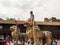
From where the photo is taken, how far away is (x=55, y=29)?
2912 cm

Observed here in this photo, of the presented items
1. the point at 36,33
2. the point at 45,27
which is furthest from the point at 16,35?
the point at 45,27

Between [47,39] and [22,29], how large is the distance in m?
15.4

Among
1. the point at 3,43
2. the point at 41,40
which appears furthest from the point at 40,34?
the point at 3,43

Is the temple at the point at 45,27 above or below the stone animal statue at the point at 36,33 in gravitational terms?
below

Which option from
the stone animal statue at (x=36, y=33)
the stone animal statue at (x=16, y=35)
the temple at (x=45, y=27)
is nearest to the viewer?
the stone animal statue at (x=36, y=33)

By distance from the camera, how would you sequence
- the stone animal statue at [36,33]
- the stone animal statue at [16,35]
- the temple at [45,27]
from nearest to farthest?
the stone animal statue at [36,33]
the stone animal statue at [16,35]
the temple at [45,27]

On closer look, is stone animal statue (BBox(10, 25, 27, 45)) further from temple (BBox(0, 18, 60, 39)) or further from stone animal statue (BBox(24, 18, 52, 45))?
temple (BBox(0, 18, 60, 39))

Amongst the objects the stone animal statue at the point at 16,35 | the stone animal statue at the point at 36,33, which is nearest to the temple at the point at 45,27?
the stone animal statue at the point at 16,35

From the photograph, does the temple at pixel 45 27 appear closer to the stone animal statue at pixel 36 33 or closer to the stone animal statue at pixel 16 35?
the stone animal statue at pixel 16 35

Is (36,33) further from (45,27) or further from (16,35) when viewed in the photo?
(45,27)

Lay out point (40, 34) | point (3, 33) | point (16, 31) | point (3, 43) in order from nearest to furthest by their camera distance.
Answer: point (40, 34) → point (16, 31) → point (3, 43) → point (3, 33)

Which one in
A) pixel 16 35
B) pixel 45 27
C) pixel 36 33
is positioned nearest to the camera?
pixel 36 33

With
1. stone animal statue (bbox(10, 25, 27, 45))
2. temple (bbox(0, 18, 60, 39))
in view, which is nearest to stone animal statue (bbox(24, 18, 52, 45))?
stone animal statue (bbox(10, 25, 27, 45))

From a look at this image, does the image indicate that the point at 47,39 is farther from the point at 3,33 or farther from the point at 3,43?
the point at 3,33
